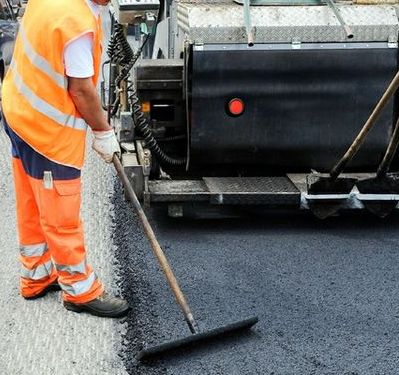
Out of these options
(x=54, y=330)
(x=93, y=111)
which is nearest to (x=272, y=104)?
(x=93, y=111)

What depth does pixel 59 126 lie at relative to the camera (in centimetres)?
355

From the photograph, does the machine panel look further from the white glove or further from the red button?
the white glove

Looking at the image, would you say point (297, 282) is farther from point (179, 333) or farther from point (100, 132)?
point (100, 132)

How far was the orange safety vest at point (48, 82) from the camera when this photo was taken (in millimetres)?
3389

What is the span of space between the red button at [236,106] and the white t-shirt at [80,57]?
1466 mm

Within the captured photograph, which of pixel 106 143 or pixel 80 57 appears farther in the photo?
pixel 106 143

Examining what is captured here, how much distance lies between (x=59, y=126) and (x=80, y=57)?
0.34 m

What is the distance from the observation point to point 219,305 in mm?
3910

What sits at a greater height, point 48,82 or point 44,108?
point 48,82

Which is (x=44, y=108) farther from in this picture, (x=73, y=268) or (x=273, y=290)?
(x=273, y=290)

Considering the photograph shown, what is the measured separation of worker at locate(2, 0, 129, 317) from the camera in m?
3.42

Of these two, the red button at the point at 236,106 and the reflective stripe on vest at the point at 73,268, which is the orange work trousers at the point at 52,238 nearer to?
the reflective stripe on vest at the point at 73,268

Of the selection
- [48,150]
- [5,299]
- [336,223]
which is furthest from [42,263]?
[336,223]

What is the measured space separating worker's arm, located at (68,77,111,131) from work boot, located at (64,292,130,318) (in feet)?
2.75
